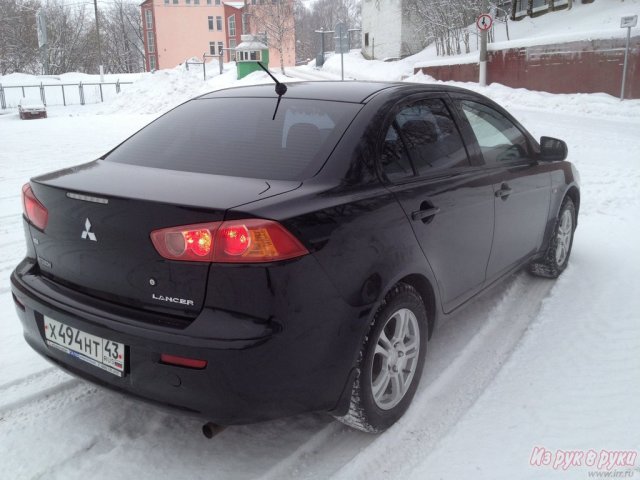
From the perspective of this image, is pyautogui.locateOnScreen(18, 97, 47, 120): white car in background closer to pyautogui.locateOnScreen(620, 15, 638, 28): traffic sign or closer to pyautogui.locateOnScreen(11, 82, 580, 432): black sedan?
pyautogui.locateOnScreen(620, 15, 638, 28): traffic sign

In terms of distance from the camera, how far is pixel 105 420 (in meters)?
2.73

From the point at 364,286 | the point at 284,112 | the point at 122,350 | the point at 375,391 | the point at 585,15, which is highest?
the point at 585,15

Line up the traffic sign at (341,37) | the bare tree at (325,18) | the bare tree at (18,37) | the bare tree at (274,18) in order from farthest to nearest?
1. the bare tree at (325,18)
2. the bare tree at (18,37)
3. the bare tree at (274,18)
4. the traffic sign at (341,37)

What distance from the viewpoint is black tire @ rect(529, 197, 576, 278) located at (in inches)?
179

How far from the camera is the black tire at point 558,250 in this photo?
4543mm

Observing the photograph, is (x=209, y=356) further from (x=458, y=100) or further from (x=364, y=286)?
(x=458, y=100)

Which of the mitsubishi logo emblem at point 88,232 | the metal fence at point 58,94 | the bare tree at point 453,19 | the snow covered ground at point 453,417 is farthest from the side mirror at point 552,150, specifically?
Answer: the metal fence at point 58,94

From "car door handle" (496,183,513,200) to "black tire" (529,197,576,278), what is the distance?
1.08 metres

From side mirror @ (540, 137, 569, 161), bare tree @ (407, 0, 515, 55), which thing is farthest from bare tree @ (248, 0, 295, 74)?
side mirror @ (540, 137, 569, 161)

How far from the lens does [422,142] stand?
9.98ft

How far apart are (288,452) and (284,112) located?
1.67m

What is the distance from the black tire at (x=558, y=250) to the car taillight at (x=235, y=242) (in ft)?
9.68

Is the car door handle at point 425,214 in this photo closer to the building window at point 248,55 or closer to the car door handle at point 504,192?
the car door handle at point 504,192

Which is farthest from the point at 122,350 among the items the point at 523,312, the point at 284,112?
the point at 523,312
